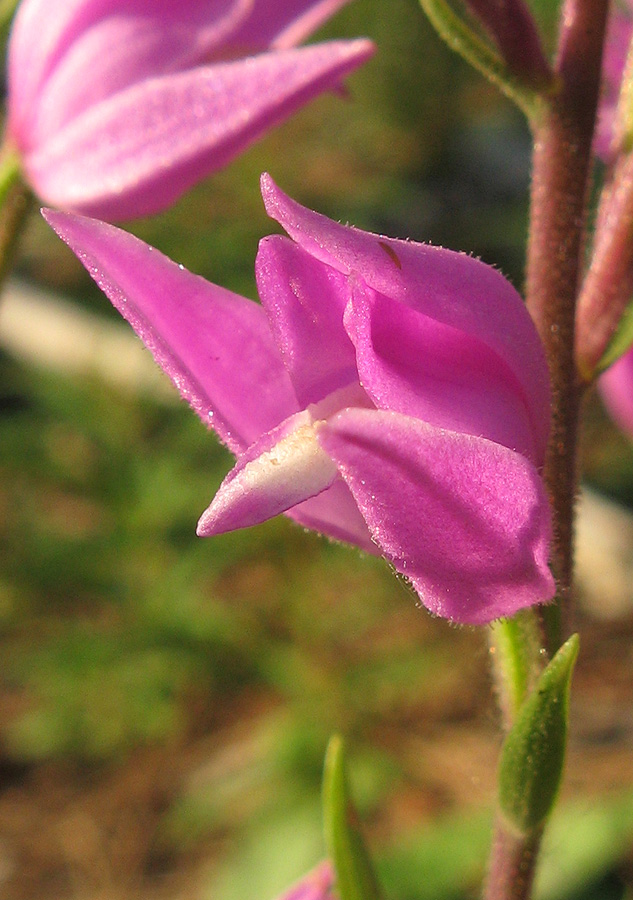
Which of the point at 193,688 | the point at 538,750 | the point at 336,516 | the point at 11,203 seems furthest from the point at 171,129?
the point at 193,688

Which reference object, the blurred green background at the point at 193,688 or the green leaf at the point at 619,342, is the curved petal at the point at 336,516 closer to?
the green leaf at the point at 619,342

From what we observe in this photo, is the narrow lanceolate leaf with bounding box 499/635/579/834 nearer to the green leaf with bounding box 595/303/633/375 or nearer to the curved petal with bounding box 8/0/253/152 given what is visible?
the green leaf with bounding box 595/303/633/375

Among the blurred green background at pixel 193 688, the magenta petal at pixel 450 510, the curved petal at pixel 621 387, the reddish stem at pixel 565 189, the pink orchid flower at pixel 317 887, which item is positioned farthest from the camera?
the blurred green background at pixel 193 688

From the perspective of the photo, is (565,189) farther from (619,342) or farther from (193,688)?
(193,688)

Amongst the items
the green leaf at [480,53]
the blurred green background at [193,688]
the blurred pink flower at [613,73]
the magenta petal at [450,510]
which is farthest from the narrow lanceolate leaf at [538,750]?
the blurred green background at [193,688]

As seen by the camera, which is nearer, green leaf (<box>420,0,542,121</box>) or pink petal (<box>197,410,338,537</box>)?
pink petal (<box>197,410,338,537</box>)

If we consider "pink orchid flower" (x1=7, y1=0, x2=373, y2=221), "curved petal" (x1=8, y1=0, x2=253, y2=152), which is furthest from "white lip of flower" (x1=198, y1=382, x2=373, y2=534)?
"curved petal" (x1=8, y1=0, x2=253, y2=152)
